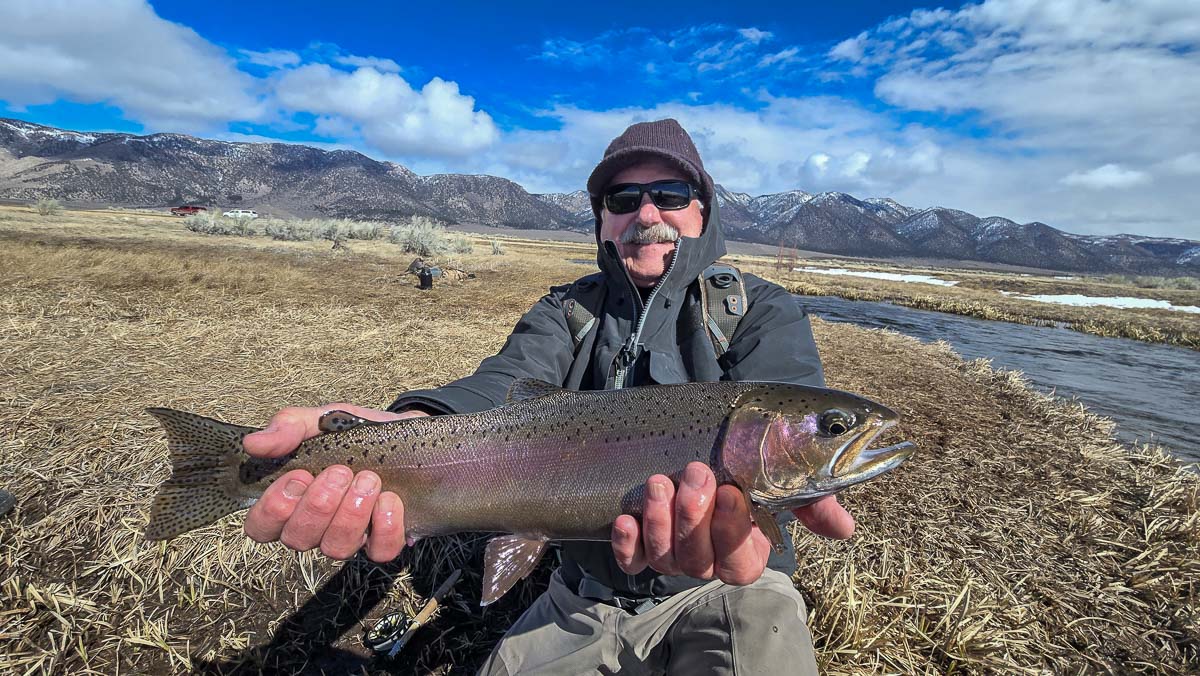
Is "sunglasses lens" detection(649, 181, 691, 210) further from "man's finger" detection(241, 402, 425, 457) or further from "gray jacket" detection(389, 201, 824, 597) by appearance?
"man's finger" detection(241, 402, 425, 457)

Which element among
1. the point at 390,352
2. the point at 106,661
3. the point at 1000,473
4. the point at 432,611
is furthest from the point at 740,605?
the point at 390,352

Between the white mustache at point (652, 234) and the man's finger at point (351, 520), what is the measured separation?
8.65 feet

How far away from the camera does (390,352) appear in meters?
8.96

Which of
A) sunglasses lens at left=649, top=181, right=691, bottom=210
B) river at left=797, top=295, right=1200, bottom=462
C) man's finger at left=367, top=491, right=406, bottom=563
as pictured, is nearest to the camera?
man's finger at left=367, top=491, right=406, bottom=563

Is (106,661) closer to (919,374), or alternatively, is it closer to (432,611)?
(432,611)

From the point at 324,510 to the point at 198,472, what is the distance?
1.02 m

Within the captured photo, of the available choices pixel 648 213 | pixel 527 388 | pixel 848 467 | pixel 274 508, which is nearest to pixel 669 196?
pixel 648 213

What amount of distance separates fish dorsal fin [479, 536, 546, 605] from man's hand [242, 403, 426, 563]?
0.52 m

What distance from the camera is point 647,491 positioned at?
8.57ft

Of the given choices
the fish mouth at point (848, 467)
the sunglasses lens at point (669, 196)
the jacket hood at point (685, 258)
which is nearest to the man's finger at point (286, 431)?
the jacket hood at point (685, 258)

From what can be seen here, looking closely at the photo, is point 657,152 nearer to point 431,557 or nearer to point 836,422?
point 836,422

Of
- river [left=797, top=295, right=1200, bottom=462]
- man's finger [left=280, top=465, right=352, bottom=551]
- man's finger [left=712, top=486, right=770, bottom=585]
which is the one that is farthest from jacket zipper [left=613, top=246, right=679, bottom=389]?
river [left=797, top=295, right=1200, bottom=462]

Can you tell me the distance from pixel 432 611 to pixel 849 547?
348 cm

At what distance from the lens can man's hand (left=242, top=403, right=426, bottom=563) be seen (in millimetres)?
2678
